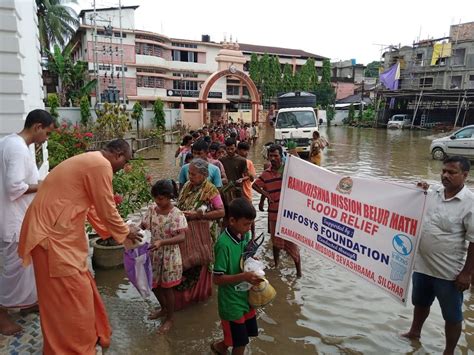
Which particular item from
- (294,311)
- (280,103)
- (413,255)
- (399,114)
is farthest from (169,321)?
(399,114)

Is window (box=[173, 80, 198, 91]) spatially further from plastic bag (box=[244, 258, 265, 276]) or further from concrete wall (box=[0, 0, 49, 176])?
plastic bag (box=[244, 258, 265, 276])

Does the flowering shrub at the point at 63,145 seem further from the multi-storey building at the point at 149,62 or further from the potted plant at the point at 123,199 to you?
the multi-storey building at the point at 149,62

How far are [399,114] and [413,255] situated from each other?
44155 millimetres

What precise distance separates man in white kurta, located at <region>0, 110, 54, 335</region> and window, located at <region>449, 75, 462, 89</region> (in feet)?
149

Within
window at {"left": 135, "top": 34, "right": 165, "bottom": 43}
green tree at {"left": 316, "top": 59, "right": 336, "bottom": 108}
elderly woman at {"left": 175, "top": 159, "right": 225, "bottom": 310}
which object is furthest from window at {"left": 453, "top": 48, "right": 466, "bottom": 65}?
elderly woman at {"left": 175, "top": 159, "right": 225, "bottom": 310}

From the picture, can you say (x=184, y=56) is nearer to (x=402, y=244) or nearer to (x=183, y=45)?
(x=183, y=45)

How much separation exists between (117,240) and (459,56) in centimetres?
4666

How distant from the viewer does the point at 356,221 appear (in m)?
3.66

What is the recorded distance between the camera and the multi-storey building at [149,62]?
37844mm

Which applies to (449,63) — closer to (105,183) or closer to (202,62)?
(202,62)

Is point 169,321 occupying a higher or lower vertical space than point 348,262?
lower

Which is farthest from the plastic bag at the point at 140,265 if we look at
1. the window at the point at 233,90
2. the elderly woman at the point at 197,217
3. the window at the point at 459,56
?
the window at the point at 233,90

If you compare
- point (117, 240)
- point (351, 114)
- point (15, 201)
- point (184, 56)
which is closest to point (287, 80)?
point (351, 114)

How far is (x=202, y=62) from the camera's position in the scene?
4778cm
